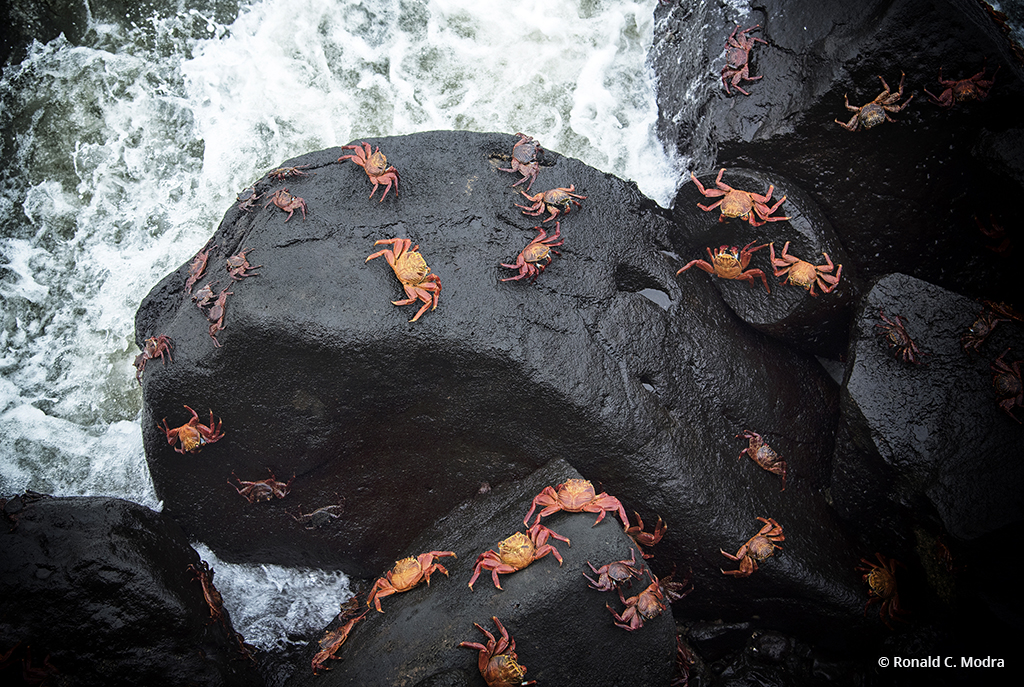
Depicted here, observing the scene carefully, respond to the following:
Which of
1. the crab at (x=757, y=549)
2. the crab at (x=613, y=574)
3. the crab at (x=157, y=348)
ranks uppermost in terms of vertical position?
the crab at (x=157, y=348)

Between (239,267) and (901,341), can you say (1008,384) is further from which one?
(239,267)

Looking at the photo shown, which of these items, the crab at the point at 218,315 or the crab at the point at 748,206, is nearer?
→ the crab at the point at 218,315

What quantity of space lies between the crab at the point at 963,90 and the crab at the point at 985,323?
146cm

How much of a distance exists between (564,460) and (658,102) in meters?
4.16

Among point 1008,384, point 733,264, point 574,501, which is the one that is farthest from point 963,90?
point 574,501

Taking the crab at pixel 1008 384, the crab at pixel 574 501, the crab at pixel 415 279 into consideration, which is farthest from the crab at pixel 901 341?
the crab at pixel 415 279

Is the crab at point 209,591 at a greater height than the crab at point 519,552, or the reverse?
the crab at point 519,552

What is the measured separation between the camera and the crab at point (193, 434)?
13.8 feet

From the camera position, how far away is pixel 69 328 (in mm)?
6109

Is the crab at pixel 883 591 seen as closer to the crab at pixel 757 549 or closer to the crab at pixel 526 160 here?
the crab at pixel 757 549

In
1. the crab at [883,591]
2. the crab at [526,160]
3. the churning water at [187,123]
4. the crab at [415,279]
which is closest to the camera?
the crab at [415,279]

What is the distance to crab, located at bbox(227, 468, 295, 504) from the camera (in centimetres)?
445

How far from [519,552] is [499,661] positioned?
1.89 ft

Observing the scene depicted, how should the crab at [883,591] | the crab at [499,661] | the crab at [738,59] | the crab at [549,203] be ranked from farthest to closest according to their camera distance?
the crab at [738,59], the crab at [549,203], the crab at [883,591], the crab at [499,661]
